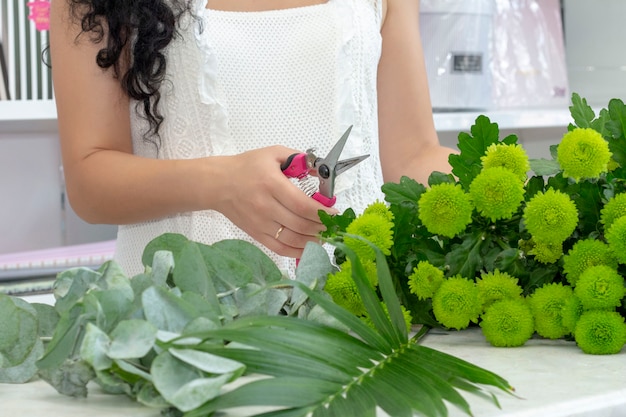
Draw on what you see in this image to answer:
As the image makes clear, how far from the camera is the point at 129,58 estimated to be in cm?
106

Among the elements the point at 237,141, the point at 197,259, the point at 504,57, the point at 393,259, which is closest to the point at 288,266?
the point at 237,141

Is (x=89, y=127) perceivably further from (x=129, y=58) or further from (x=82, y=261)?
(x=82, y=261)

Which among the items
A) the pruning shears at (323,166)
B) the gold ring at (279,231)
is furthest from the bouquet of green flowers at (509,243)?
the gold ring at (279,231)

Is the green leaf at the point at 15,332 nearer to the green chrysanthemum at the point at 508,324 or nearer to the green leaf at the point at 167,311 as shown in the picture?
the green leaf at the point at 167,311

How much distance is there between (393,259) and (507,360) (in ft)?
0.33

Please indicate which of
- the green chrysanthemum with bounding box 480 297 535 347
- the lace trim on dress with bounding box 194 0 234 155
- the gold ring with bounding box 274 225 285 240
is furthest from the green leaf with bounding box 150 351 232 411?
the lace trim on dress with bounding box 194 0 234 155

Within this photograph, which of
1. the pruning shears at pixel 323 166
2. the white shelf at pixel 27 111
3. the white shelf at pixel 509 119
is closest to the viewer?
the pruning shears at pixel 323 166

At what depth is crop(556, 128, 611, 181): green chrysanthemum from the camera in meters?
0.57

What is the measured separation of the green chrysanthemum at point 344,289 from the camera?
0.56 meters

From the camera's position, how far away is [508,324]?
0.56m

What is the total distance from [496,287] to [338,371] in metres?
0.17

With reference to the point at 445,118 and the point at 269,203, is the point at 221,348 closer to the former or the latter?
the point at 269,203

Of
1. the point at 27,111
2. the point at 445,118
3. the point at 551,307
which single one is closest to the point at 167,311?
the point at 551,307

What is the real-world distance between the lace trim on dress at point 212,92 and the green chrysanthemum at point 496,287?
1.81 feet
